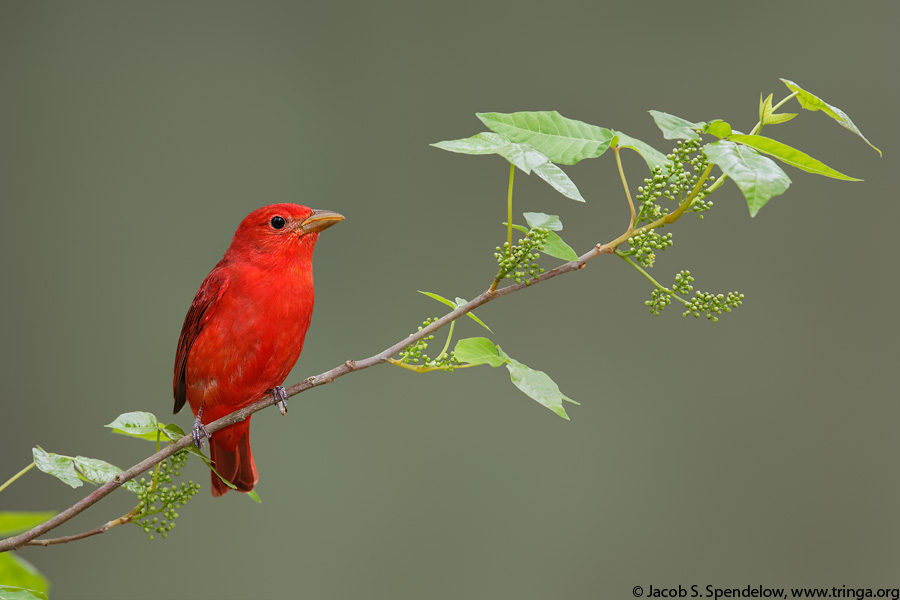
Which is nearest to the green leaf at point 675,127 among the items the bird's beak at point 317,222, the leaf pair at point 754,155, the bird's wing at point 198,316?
the leaf pair at point 754,155

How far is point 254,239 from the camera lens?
1528 mm

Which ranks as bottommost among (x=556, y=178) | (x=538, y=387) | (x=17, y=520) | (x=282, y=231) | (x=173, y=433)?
(x=17, y=520)

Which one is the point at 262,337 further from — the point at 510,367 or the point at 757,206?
the point at 757,206

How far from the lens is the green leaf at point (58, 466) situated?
1071 millimetres

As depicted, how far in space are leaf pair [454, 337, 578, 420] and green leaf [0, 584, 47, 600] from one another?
0.59 m

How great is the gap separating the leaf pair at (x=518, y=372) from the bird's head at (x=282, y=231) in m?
0.57

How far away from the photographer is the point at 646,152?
1.02 m

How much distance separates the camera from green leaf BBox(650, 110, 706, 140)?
0.89 m

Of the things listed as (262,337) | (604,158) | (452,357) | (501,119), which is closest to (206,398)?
(262,337)

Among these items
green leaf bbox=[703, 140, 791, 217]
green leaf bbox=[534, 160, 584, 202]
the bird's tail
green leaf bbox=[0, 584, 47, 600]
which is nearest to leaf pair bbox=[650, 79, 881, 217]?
green leaf bbox=[703, 140, 791, 217]

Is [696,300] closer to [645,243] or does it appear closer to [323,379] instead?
[645,243]

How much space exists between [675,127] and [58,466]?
0.90 m

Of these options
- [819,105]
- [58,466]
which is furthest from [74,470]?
[819,105]

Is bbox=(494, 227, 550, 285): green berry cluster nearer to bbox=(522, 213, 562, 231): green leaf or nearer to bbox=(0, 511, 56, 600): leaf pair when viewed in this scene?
bbox=(522, 213, 562, 231): green leaf
